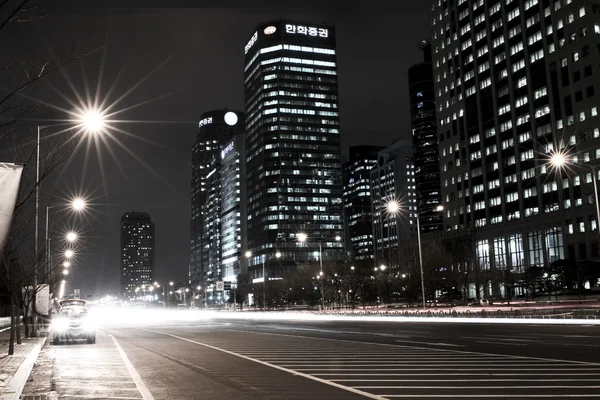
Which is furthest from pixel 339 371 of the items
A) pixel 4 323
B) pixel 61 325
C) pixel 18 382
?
pixel 4 323

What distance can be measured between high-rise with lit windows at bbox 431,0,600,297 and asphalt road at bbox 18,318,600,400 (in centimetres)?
8160

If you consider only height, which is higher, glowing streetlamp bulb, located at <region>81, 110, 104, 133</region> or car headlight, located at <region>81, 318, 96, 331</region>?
glowing streetlamp bulb, located at <region>81, 110, 104, 133</region>

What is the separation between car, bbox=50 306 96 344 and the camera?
27.7m

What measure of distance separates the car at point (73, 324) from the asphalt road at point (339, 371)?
2.63m

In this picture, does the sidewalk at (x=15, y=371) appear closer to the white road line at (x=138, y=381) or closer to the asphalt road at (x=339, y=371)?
the asphalt road at (x=339, y=371)

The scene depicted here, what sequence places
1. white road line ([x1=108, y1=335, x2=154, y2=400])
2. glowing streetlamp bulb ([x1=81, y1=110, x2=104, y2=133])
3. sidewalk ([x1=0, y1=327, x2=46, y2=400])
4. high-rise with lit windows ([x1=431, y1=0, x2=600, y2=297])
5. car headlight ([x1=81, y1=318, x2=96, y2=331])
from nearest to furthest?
sidewalk ([x1=0, y1=327, x2=46, y2=400])
white road line ([x1=108, y1=335, x2=154, y2=400])
glowing streetlamp bulb ([x1=81, y1=110, x2=104, y2=133])
car headlight ([x1=81, y1=318, x2=96, y2=331])
high-rise with lit windows ([x1=431, y1=0, x2=600, y2=297])

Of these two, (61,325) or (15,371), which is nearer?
(15,371)

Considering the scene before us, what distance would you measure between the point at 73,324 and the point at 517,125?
396 feet

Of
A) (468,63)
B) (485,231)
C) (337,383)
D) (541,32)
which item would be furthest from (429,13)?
(337,383)

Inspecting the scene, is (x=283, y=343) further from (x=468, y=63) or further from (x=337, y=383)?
(x=468, y=63)

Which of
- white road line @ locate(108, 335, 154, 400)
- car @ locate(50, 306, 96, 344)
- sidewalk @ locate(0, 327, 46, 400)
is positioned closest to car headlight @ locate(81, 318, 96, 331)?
car @ locate(50, 306, 96, 344)

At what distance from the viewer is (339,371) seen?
15828mm

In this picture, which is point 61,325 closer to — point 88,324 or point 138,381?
point 88,324

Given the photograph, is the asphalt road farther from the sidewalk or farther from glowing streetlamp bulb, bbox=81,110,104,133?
glowing streetlamp bulb, bbox=81,110,104,133
